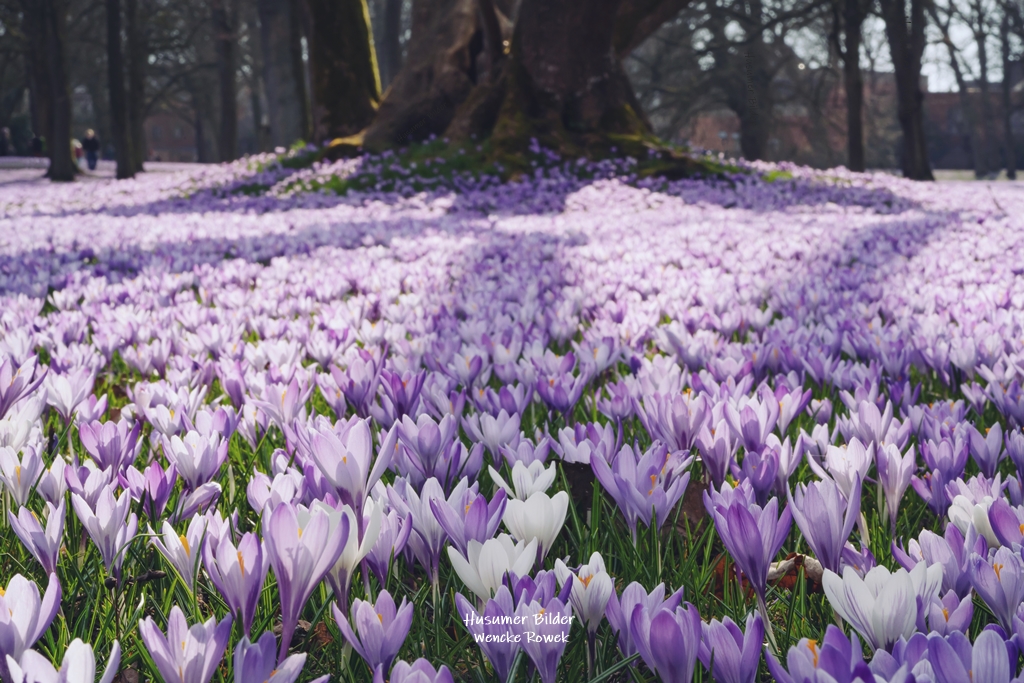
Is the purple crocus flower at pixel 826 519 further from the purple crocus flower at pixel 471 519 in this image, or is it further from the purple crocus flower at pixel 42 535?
the purple crocus flower at pixel 42 535

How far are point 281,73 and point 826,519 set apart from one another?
70.1ft

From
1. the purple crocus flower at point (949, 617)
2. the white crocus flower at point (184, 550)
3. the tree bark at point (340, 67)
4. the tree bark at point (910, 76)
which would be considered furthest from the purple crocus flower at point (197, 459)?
the tree bark at point (910, 76)

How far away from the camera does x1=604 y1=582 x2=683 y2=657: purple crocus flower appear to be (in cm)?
99

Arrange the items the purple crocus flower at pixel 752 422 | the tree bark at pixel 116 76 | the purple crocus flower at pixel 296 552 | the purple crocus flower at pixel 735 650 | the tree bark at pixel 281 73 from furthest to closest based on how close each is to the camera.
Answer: the tree bark at pixel 116 76 < the tree bark at pixel 281 73 < the purple crocus flower at pixel 752 422 < the purple crocus flower at pixel 296 552 < the purple crocus flower at pixel 735 650

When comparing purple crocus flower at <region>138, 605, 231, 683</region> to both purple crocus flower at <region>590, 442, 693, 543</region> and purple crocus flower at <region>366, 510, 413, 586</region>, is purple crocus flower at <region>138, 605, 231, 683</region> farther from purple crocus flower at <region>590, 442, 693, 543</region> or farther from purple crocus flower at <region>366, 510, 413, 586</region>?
purple crocus flower at <region>590, 442, 693, 543</region>

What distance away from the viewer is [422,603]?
4.05ft

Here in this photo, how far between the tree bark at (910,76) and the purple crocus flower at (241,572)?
21632mm

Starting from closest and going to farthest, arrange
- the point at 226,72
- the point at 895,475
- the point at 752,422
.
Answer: the point at 895,475, the point at 752,422, the point at 226,72

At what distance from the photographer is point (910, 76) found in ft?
65.5

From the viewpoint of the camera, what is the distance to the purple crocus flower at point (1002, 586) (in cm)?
99

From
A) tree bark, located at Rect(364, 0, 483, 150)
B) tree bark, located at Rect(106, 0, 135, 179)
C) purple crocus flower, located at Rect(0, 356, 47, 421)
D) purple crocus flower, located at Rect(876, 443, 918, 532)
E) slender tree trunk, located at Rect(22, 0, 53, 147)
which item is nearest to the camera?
purple crocus flower, located at Rect(876, 443, 918, 532)

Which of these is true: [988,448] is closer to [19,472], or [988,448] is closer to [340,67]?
[19,472]

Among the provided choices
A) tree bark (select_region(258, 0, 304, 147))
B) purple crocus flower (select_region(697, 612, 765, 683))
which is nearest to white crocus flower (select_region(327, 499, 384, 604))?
purple crocus flower (select_region(697, 612, 765, 683))

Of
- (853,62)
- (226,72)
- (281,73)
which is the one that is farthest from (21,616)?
(226,72)
